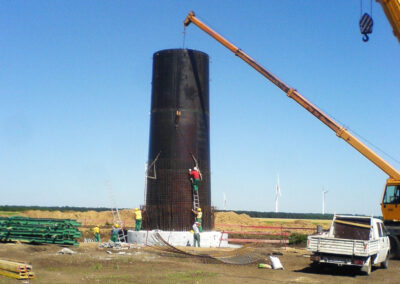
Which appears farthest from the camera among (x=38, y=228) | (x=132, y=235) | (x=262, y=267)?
(x=132, y=235)

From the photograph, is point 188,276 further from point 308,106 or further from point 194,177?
point 308,106

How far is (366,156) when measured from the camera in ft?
94.3

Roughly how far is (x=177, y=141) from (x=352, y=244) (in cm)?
1294

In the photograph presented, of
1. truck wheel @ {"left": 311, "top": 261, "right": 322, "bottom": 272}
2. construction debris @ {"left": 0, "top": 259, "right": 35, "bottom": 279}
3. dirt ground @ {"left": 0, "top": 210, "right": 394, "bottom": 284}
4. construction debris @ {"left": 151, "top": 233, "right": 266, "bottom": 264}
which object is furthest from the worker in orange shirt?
construction debris @ {"left": 0, "top": 259, "right": 35, "bottom": 279}

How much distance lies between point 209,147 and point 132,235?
688 cm

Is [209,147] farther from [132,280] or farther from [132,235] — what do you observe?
[132,280]

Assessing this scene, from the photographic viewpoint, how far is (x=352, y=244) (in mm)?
17938

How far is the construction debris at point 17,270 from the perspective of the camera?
15008 mm

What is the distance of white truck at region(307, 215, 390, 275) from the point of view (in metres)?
17.9

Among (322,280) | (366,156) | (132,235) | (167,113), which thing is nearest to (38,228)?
(132,235)

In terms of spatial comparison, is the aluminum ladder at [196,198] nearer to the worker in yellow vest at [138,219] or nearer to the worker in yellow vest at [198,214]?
the worker in yellow vest at [198,214]

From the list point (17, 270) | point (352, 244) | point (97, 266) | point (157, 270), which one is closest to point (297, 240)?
point (352, 244)

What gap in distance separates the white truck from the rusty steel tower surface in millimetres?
9697

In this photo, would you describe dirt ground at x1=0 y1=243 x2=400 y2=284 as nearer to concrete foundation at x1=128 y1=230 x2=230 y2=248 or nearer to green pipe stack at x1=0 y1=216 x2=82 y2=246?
green pipe stack at x1=0 y1=216 x2=82 y2=246
